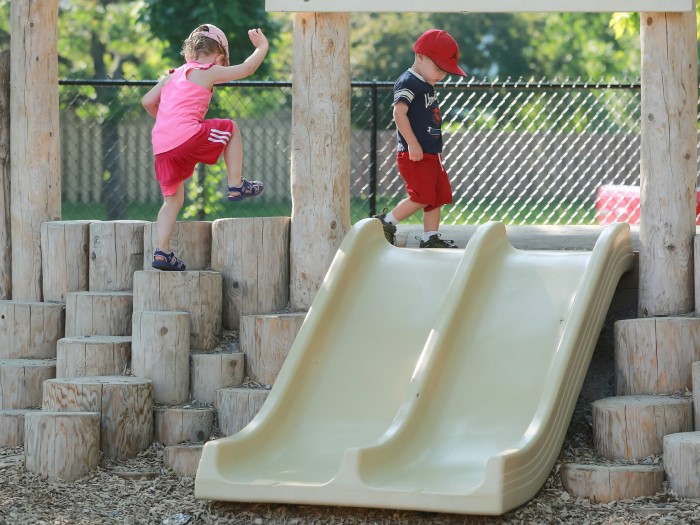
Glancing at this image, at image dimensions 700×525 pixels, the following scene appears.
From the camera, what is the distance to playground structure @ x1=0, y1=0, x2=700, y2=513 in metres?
5.88

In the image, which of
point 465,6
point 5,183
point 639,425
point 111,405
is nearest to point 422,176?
point 465,6

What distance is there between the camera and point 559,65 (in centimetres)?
3578

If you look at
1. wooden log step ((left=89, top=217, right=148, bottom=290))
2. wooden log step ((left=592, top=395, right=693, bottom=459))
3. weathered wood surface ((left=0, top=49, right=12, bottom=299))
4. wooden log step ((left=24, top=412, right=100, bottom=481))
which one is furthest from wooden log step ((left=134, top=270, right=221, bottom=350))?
wooden log step ((left=592, top=395, right=693, bottom=459))

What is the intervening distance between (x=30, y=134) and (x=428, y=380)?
3094mm

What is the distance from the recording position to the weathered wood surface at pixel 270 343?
6.29 m

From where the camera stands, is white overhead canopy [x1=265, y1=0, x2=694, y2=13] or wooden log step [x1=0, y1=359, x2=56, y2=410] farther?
wooden log step [x1=0, y1=359, x2=56, y2=410]

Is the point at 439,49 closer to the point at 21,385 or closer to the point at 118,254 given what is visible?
the point at 118,254

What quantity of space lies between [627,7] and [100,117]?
13.8 metres

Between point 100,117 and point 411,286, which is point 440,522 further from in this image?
point 100,117

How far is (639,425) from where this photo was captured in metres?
5.47

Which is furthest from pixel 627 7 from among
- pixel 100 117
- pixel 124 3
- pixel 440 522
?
pixel 124 3

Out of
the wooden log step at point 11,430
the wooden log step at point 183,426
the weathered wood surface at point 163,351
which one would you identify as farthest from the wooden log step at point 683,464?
the wooden log step at point 11,430

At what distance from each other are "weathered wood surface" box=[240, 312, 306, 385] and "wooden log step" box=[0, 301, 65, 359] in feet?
4.38

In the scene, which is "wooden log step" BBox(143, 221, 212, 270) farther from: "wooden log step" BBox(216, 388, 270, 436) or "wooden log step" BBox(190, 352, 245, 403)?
"wooden log step" BBox(216, 388, 270, 436)
